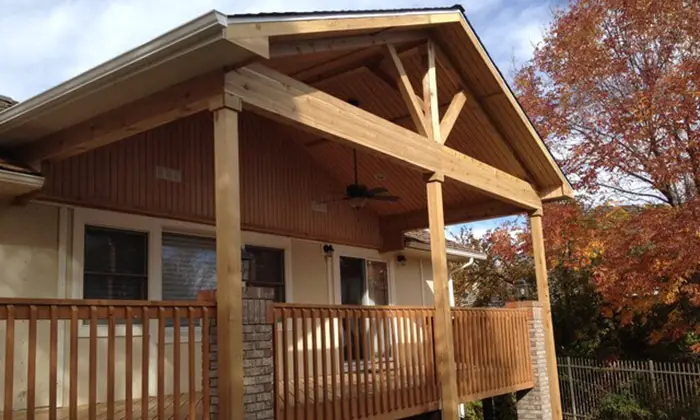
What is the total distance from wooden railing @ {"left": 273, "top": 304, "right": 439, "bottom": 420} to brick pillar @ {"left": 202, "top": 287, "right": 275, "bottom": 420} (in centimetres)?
29

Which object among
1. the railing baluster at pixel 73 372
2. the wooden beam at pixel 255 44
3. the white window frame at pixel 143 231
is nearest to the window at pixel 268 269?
the white window frame at pixel 143 231

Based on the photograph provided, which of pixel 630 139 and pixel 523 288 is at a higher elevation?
pixel 630 139

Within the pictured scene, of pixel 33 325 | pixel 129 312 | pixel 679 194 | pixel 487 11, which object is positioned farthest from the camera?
pixel 487 11

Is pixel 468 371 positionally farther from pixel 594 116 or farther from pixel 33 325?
pixel 594 116

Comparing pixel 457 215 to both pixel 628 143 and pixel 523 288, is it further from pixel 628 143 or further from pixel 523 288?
pixel 523 288

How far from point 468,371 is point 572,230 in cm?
736

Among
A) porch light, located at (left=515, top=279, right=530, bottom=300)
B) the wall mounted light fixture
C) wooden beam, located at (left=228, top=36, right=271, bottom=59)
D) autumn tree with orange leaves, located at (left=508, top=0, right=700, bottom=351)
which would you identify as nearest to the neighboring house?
wooden beam, located at (left=228, top=36, right=271, bottom=59)

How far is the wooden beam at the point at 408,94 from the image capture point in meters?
7.47

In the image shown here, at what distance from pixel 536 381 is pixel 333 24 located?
7.01m

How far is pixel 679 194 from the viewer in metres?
13.8

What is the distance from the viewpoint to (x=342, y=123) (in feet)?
20.7

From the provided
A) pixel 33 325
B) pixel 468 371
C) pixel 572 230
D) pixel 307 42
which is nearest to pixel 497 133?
pixel 468 371

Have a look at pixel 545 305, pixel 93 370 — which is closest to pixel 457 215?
pixel 545 305

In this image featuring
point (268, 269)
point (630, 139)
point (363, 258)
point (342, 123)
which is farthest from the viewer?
point (630, 139)
